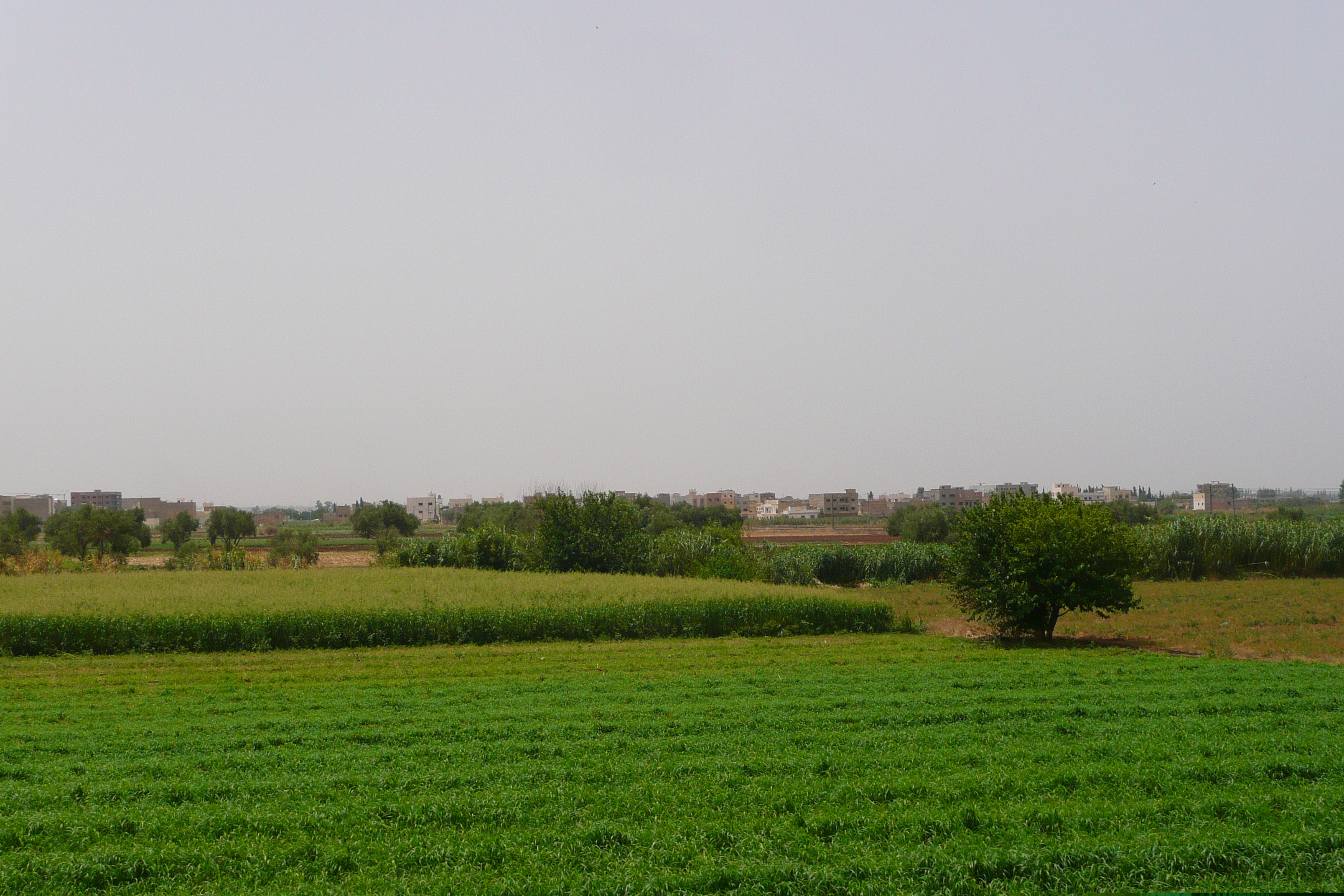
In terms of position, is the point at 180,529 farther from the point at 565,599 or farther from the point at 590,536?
the point at 565,599

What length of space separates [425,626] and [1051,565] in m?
18.6

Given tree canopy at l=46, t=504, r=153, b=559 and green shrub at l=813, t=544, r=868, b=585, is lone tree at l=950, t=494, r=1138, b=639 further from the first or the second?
tree canopy at l=46, t=504, r=153, b=559

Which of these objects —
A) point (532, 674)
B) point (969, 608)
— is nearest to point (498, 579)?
point (532, 674)

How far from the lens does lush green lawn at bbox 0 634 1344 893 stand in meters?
7.02

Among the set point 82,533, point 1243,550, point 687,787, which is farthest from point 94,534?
point 1243,550

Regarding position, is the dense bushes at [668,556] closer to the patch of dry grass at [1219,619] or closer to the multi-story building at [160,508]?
the patch of dry grass at [1219,619]

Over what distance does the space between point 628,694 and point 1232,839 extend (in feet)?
31.8

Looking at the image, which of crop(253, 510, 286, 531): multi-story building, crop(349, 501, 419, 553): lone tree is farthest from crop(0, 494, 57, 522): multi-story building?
crop(349, 501, 419, 553): lone tree

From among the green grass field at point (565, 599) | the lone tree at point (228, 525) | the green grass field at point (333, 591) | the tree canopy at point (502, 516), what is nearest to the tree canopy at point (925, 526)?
the tree canopy at point (502, 516)

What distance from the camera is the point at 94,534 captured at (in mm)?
57500

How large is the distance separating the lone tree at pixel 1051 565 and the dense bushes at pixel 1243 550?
28625mm

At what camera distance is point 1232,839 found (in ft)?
24.0

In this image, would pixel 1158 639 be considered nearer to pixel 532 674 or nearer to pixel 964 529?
pixel 964 529

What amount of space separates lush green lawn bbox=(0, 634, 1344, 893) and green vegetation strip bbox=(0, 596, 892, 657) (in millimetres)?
7109
